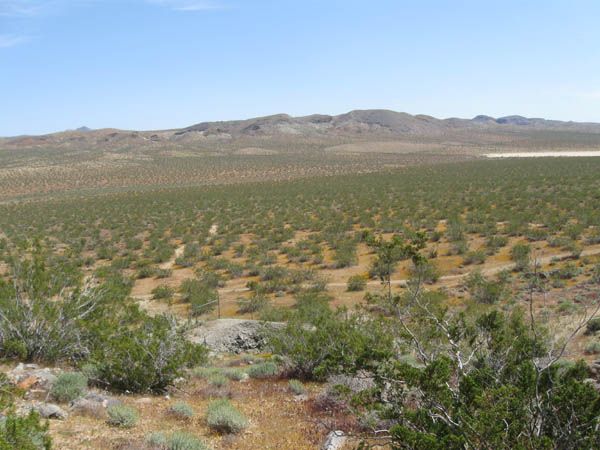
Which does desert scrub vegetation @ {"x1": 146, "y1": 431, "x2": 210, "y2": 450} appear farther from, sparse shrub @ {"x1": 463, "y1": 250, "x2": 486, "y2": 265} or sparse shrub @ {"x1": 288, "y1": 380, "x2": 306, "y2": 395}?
sparse shrub @ {"x1": 463, "y1": 250, "x2": 486, "y2": 265}

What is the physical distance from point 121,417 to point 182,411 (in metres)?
0.73

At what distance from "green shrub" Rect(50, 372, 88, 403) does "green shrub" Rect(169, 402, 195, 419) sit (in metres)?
1.21

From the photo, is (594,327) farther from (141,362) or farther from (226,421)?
(141,362)

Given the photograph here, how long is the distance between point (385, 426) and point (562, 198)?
95.5ft

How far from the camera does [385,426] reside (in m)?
5.20

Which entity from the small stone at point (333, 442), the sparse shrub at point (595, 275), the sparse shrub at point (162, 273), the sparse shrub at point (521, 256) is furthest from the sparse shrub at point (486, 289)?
the sparse shrub at point (162, 273)

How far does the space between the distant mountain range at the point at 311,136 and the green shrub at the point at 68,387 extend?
4141 inches

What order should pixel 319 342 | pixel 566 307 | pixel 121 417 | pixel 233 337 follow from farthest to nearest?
pixel 566 307 < pixel 233 337 < pixel 319 342 < pixel 121 417

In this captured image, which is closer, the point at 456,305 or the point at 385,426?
the point at 385,426

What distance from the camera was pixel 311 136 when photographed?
483ft

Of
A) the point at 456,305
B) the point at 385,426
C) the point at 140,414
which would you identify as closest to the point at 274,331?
the point at 140,414

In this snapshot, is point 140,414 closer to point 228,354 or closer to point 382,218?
point 228,354

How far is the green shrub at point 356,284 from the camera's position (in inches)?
623

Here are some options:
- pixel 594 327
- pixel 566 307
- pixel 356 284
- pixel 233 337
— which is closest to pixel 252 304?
pixel 233 337
